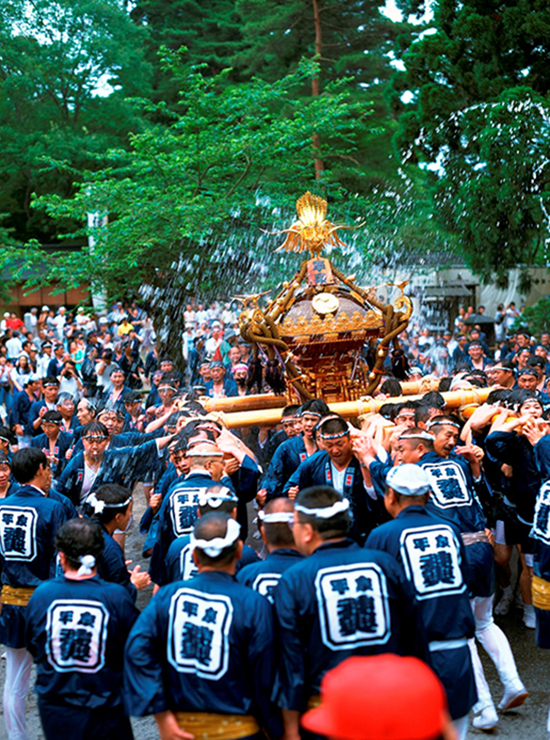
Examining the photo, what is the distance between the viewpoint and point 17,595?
3510 mm

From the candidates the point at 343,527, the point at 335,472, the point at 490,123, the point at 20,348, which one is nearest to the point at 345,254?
the point at 490,123

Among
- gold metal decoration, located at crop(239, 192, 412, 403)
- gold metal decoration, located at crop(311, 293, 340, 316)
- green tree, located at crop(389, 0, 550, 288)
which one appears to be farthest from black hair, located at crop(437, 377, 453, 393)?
green tree, located at crop(389, 0, 550, 288)

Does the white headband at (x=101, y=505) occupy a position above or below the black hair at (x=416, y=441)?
below

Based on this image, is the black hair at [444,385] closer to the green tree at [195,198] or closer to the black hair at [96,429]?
the black hair at [96,429]

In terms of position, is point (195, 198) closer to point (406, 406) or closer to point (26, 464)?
point (406, 406)

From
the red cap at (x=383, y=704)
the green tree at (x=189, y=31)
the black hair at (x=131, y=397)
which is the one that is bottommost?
the black hair at (x=131, y=397)

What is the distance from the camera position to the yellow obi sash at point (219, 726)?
7.61 ft

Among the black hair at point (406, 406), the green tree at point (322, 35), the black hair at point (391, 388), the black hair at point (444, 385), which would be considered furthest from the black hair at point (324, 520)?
the green tree at point (322, 35)

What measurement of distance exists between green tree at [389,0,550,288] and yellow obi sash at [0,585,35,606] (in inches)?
408

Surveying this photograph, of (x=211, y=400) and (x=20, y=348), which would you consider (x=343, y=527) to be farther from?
(x=20, y=348)

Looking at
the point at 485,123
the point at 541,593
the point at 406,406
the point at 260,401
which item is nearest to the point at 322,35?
the point at 485,123

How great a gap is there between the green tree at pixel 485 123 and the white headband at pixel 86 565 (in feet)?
35.2

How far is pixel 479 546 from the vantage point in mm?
3576

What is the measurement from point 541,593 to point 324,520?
151 cm
